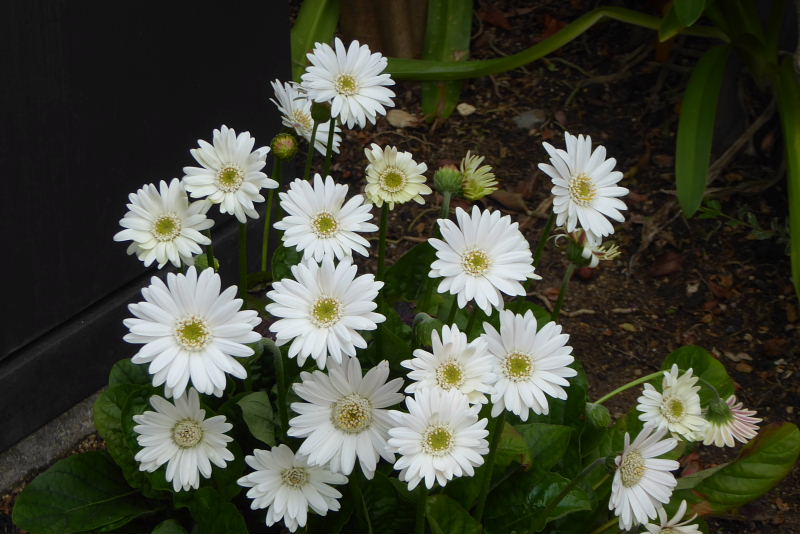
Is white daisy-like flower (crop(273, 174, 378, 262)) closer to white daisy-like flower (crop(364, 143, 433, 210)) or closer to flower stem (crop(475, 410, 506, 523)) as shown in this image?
white daisy-like flower (crop(364, 143, 433, 210))

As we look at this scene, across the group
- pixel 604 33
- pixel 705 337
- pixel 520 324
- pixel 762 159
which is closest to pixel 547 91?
pixel 604 33

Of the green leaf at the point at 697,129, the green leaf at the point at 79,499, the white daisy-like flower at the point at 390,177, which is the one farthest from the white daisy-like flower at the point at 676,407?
the green leaf at the point at 697,129

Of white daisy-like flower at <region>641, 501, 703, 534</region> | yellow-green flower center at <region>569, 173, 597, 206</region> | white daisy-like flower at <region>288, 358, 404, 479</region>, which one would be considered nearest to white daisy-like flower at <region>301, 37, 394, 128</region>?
yellow-green flower center at <region>569, 173, 597, 206</region>

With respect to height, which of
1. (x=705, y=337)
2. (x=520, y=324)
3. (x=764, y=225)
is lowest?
(x=705, y=337)

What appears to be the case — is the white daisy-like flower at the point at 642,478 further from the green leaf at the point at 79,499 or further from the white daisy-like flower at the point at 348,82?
the green leaf at the point at 79,499

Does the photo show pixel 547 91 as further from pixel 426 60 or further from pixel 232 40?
pixel 232 40

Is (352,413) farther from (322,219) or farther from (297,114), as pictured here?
(297,114)

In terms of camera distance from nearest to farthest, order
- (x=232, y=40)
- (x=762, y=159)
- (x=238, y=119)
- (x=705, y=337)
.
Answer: (x=232, y=40) < (x=238, y=119) < (x=705, y=337) < (x=762, y=159)
